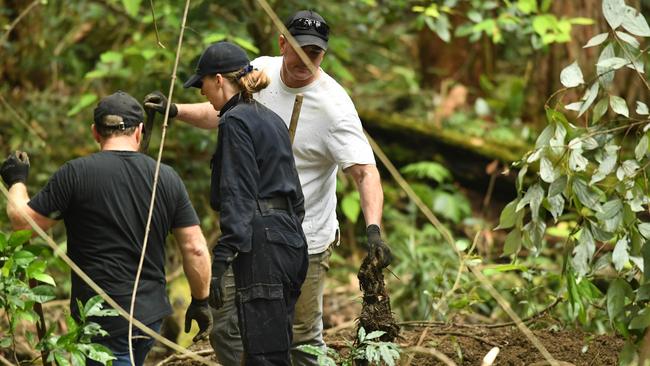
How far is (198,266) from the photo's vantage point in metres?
4.67

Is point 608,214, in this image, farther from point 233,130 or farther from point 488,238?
point 488,238

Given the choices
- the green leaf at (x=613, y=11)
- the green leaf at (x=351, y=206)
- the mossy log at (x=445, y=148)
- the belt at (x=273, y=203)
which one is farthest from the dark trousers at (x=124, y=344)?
the mossy log at (x=445, y=148)

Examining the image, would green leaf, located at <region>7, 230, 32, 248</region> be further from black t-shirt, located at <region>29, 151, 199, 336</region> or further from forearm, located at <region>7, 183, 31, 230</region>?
black t-shirt, located at <region>29, 151, 199, 336</region>

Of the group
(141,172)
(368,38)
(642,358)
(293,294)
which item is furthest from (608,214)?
(368,38)

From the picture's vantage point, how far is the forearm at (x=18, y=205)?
14.2ft

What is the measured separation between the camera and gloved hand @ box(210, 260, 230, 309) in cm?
416

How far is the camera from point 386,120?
10.8 meters

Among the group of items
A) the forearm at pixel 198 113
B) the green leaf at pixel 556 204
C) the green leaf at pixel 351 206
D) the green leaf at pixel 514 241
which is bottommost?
the green leaf at pixel 351 206

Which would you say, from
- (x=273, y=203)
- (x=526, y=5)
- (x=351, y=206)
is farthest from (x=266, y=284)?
(x=351, y=206)

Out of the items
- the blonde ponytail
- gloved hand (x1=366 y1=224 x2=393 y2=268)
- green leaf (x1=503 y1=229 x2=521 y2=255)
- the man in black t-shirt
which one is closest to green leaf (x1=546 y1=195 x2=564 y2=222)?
green leaf (x1=503 y1=229 x2=521 y2=255)

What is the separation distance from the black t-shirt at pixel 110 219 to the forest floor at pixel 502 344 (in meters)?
1.17

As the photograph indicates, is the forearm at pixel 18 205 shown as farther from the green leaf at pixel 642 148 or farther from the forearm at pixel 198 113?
the green leaf at pixel 642 148

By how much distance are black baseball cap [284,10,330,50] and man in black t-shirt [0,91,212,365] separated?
3.22 feet

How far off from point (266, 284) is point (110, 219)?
2.52 feet
